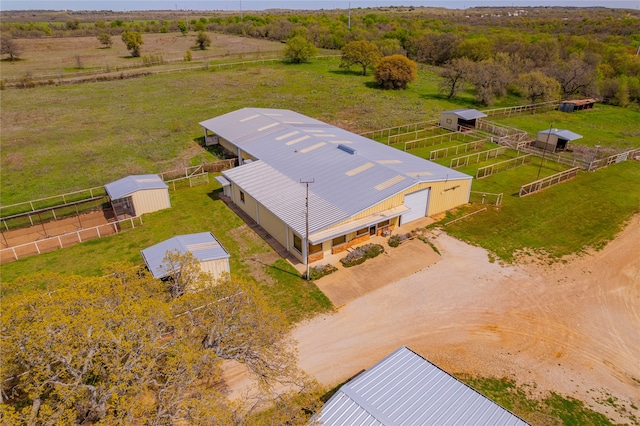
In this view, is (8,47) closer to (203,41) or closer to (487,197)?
(203,41)

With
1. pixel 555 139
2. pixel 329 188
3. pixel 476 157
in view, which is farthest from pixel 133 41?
pixel 555 139

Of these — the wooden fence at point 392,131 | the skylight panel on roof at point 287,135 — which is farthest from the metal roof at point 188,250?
the wooden fence at point 392,131

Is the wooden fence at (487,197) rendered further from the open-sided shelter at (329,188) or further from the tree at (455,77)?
the tree at (455,77)

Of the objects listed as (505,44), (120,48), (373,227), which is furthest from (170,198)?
(120,48)

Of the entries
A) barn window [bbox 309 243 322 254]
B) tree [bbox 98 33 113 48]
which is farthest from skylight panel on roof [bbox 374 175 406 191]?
tree [bbox 98 33 113 48]

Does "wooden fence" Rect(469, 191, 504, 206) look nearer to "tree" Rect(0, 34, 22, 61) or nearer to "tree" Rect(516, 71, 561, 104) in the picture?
"tree" Rect(516, 71, 561, 104)

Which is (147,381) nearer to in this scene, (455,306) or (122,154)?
(455,306)
